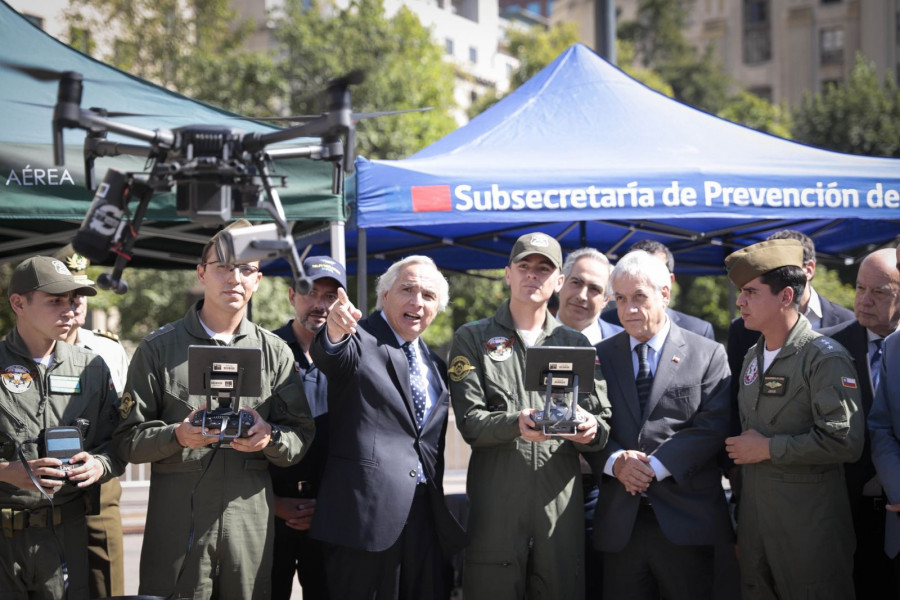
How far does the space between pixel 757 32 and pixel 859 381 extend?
48114mm

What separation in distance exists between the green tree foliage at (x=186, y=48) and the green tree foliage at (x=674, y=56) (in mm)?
20691

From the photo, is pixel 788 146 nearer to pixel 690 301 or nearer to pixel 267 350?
pixel 267 350

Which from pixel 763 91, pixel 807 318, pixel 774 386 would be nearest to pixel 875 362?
pixel 807 318

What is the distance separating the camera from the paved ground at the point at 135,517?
6578mm

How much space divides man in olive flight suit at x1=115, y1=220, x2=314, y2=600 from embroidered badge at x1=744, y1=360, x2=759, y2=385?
1.87 metres

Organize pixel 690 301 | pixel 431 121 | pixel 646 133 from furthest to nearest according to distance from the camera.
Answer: pixel 690 301
pixel 431 121
pixel 646 133

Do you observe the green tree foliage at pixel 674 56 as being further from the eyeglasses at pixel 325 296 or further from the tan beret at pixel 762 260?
the eyeglasses at pixel 325 296

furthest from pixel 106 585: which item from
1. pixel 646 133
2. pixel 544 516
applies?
pixel 646 133

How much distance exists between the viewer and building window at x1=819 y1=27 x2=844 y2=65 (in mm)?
45688

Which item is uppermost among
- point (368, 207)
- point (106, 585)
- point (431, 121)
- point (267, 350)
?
point (431, 121)

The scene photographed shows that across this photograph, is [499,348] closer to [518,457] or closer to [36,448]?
[518,457]

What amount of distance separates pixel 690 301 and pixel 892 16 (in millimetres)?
24417

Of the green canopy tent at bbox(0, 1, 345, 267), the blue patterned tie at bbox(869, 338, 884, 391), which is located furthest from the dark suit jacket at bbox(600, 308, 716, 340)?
the green canopy tent at bbox(0, 1, 345, 267)

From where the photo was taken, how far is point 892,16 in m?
43.6
